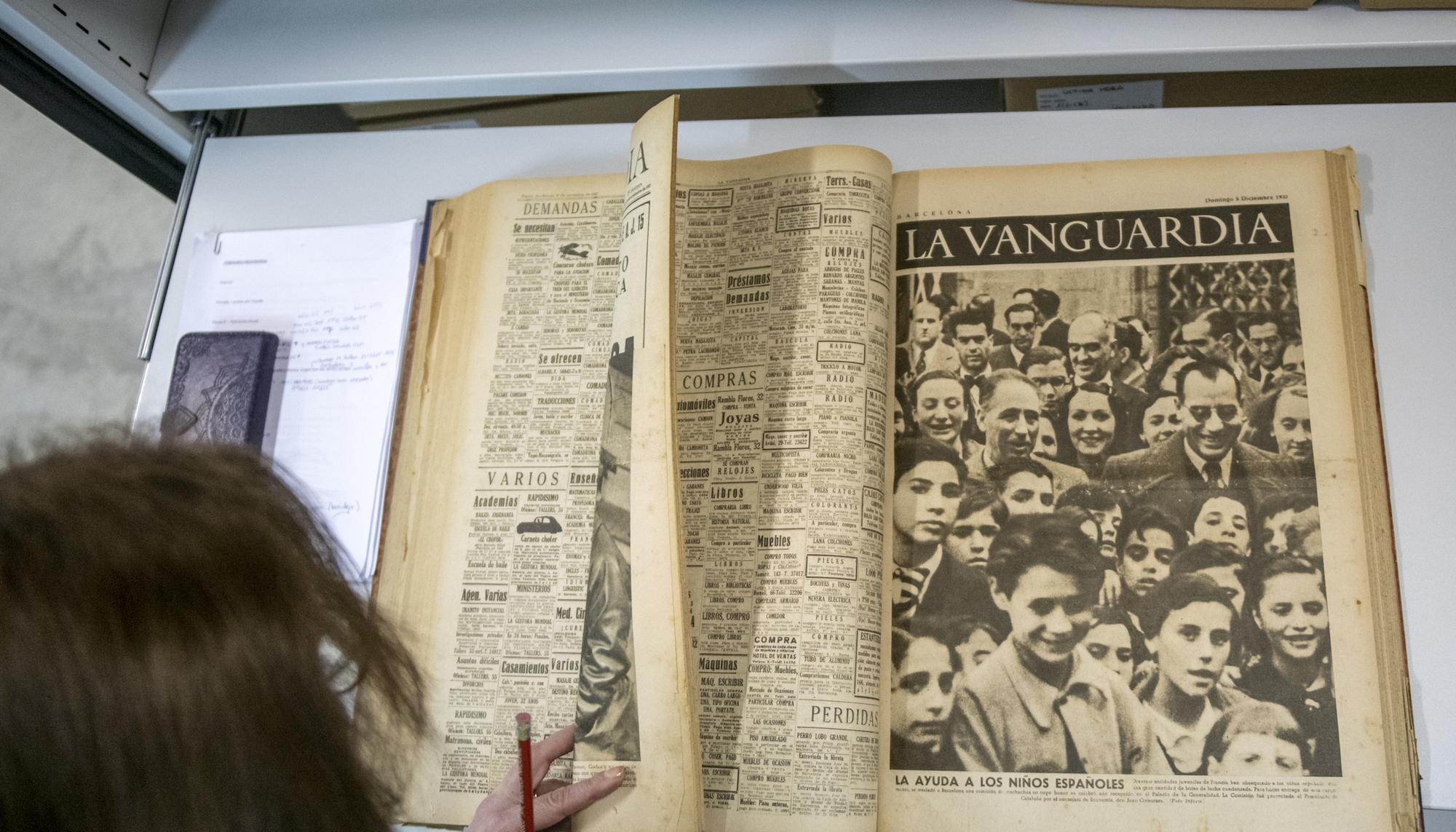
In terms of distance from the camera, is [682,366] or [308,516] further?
[682,366]

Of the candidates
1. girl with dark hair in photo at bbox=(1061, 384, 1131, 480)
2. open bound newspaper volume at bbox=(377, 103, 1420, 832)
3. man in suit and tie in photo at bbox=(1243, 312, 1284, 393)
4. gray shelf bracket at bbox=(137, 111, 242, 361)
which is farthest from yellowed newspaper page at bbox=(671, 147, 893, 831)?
gray shelf bracket at bbox=(137, 111, 242, 361)

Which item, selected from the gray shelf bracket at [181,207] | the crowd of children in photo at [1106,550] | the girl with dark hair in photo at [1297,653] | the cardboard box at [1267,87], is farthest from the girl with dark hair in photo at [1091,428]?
the gray shelf bracket at [181,207]

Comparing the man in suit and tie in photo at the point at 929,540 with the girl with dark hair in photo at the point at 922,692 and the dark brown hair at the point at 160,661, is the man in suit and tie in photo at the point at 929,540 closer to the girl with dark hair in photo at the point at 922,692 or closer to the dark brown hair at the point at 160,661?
the girl with dark hair in photo at the point at 922,692

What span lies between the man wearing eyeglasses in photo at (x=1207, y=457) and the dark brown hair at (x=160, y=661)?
43cm

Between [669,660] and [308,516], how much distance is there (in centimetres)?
20

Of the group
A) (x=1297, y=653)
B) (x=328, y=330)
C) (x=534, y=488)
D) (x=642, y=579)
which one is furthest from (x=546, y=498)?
(x=1297, y=653)

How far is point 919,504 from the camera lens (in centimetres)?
55

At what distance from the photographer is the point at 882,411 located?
55cm

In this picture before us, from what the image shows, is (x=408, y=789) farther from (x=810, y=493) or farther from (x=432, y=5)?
(x=432, y=5)

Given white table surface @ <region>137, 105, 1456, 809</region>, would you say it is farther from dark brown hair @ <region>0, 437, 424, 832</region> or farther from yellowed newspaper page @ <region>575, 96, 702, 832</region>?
dark brown hair @ <region>0, 437, 424, 832</region>

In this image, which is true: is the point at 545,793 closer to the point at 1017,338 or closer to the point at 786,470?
the point at 786,470

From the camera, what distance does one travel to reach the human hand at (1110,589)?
517 millimetres

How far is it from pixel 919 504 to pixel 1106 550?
10cm

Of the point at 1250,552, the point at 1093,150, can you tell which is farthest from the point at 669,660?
the point at 1093,150
